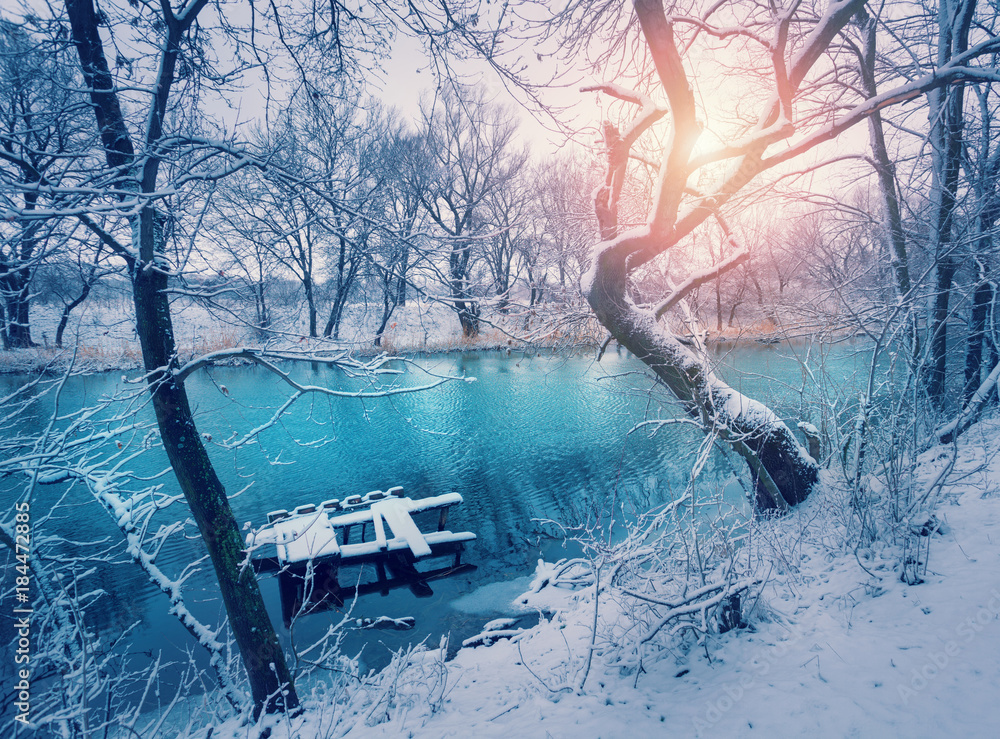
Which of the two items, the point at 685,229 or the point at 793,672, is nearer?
the point at 793,672

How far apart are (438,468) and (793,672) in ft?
23.2

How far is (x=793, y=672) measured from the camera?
2.67m

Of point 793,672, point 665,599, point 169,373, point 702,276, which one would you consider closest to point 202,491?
point 169,373

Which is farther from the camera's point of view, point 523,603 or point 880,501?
point 523,603

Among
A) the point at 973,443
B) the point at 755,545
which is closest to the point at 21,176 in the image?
the point at 755,545

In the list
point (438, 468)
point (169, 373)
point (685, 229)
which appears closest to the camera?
point (169, 373)

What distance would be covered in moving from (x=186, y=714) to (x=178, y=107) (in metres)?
5.03

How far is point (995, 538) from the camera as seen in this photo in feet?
11.1

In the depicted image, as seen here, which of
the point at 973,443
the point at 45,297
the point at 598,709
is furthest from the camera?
the point at 973,443

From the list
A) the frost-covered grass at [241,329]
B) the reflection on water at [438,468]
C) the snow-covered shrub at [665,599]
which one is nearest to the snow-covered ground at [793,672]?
the snow-covered shrub at [665,599]

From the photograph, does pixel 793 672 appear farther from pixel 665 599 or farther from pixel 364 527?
pixel 364 527

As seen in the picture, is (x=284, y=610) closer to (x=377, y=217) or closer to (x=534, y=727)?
(x=534, y=727)

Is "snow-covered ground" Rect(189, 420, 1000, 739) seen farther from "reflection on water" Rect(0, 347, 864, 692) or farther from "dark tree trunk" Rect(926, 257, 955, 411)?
"dark tree trunk" Rect(926, 257, 955, 411)

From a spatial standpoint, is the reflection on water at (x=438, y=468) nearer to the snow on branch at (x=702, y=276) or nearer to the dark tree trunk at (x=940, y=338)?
the snow on branch at (x=702, y=276)
